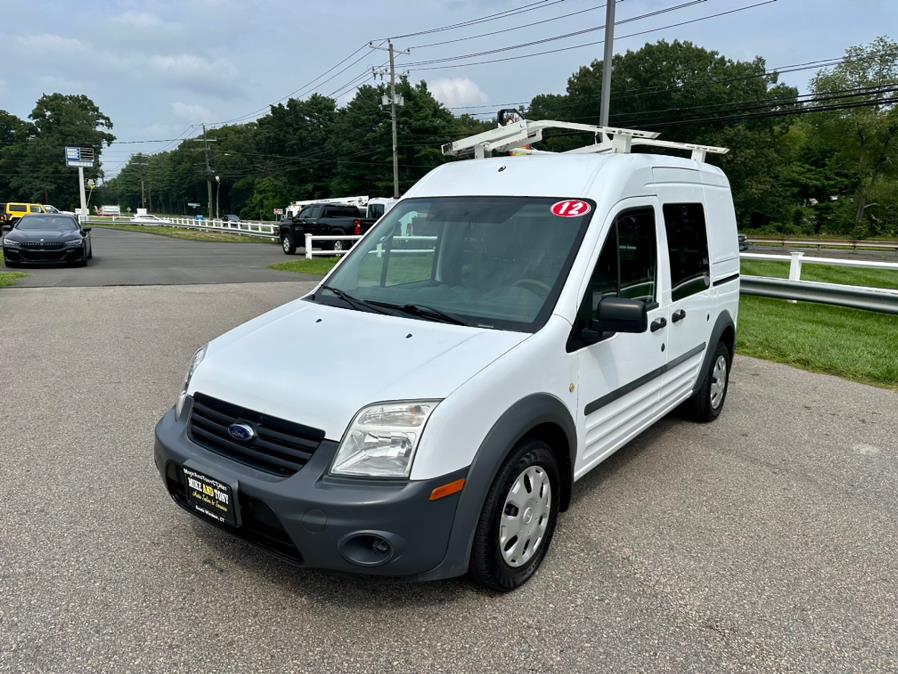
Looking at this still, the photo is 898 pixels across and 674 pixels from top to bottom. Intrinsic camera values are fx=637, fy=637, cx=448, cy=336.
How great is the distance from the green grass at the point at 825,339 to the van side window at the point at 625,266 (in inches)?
178

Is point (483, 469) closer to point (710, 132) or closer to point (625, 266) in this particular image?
point (625, 266)

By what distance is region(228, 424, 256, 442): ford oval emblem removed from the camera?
107 inches

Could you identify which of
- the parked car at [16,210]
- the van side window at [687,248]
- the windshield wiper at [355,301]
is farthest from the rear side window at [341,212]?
the windshield wiper at [355,301]

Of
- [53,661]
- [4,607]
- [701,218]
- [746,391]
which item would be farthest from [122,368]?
[746,391]

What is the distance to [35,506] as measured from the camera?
3.65 m

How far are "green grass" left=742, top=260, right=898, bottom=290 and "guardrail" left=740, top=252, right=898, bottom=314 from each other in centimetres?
417

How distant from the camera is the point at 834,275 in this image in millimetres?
18891

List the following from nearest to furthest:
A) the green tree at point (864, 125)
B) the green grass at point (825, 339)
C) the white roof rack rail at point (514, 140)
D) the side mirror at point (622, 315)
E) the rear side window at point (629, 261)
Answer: the side mirror at point (622, 315) → the rear side window at point (629, 261) → the white roof rack rail at point (514, 140) → the green grass at point (825, 339) → the green tree at point (864, 125)

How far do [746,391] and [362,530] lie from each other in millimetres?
5271

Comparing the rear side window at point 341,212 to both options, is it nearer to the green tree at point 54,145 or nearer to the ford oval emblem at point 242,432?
the ford oval emblem at point 242,432

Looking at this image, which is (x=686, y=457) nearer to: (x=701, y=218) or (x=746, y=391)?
(x=701, y=218)

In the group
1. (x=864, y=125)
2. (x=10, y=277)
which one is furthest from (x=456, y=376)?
(x=864, y=125)

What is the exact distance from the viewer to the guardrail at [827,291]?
9.38 meters

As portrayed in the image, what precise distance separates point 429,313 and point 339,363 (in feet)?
2.19
